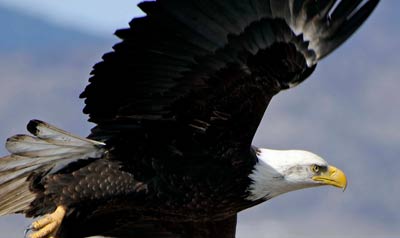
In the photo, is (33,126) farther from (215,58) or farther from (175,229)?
(175,229)

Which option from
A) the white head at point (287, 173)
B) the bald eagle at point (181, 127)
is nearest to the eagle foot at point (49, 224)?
the bald eagle at point (181, 127)

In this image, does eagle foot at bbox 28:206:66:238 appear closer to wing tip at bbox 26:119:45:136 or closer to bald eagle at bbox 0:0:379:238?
bald eagle at bbox 0:0:379:238

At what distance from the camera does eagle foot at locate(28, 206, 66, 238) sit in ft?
34.4

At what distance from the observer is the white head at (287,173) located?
34.4 feet

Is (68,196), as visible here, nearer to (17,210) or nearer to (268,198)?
(17,210)

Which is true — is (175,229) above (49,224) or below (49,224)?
above

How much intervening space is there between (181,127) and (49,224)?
1137mm

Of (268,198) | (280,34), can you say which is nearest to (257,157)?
(268,198)

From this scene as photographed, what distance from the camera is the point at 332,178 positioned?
35.9 feet

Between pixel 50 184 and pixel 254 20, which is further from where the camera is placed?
pixel 50 184

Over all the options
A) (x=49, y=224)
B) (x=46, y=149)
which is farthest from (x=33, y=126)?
(x=49, y=224)

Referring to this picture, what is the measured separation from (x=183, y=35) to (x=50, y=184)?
1.50 m

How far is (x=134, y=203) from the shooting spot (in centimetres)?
1051

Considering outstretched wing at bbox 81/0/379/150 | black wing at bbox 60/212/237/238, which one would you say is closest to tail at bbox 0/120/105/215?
outstretched wing at bbox 81/0/379/150
